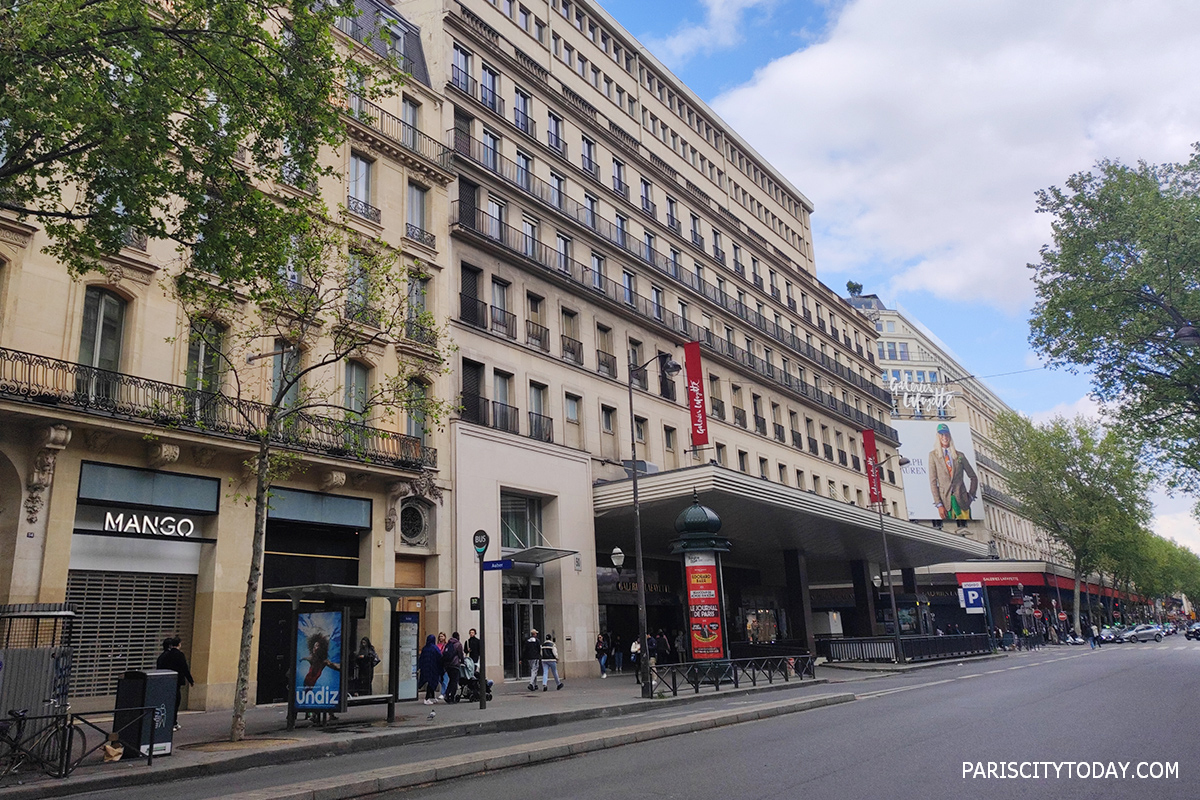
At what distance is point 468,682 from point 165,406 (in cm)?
969

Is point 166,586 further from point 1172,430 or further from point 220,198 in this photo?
point 1172,430

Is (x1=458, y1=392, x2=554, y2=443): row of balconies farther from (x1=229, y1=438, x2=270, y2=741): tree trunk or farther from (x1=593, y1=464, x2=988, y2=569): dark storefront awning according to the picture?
(x1=229, y1=438, x2=270, y2=741): tree trunk

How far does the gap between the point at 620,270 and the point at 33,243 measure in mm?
24038

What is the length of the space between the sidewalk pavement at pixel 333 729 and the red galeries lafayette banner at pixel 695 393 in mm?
14918

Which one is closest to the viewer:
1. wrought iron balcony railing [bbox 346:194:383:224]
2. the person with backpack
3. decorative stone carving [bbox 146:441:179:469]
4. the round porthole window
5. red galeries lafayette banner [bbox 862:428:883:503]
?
decorative stone carving [bbox 146:441:179:469]

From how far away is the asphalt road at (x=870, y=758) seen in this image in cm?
781

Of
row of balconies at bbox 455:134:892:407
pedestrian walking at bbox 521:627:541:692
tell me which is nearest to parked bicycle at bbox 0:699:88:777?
pedestrian walking at bbox 521:627:541:692

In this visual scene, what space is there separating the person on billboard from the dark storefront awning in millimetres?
29969

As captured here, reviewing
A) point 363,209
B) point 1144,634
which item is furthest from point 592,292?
point 1144,634

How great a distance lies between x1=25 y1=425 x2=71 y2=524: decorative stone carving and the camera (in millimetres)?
16859

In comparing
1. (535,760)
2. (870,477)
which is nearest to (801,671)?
(535,760)

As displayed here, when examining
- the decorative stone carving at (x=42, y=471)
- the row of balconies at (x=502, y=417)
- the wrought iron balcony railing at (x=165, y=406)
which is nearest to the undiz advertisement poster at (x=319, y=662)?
the wrought iron balcony railing at (x=165, y=406)

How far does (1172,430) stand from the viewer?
32.1 metres

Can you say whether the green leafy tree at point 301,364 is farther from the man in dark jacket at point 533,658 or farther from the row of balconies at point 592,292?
the man in dark jacket at point 533,658
